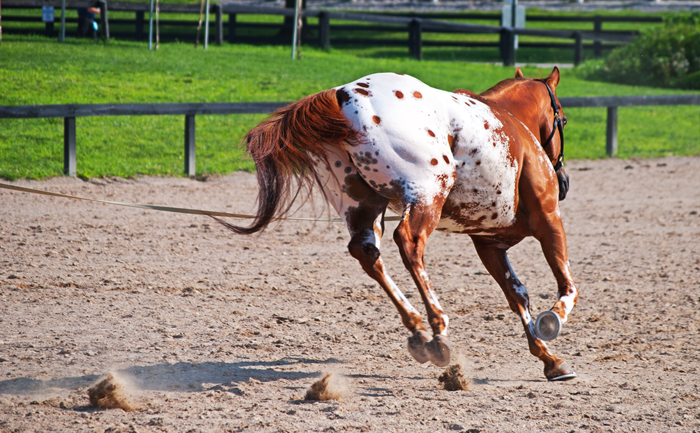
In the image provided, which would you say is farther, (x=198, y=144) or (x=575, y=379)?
(x=198, y=144)

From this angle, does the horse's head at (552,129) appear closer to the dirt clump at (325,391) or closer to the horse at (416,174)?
the horse at (416,174)

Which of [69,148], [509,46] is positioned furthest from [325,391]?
[509,46]

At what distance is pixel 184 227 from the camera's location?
761 centimetres

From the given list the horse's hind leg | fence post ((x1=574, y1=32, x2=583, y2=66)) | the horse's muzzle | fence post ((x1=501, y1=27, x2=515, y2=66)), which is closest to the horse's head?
the horse's muzzle

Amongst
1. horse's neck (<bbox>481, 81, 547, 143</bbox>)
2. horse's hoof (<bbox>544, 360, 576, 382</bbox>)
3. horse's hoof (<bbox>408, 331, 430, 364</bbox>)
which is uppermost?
horse's neck (<bbox>481, 81, 547, 143</bbox>)

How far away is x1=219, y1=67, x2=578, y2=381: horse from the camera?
3572 mm

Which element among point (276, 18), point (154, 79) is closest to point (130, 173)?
point (154, 79)

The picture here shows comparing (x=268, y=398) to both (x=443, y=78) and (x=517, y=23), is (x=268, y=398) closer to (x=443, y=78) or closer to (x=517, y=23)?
(x=443, y=78)

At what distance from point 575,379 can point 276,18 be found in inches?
1228


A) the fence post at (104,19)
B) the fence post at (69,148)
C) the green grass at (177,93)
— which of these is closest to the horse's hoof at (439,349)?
the green grass at (177,93)

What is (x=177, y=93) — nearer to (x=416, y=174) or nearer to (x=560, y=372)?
(x=416, y=174)

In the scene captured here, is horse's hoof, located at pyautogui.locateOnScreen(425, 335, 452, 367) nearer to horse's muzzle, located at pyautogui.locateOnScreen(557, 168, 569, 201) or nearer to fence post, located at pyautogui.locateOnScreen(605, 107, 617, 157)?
horse's muzzle, located at pyautogui.locateOnScreen(557, 168, 569, 201)

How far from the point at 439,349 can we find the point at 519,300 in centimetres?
114

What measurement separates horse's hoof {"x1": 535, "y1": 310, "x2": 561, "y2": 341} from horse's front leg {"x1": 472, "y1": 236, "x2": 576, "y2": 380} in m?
0.25
